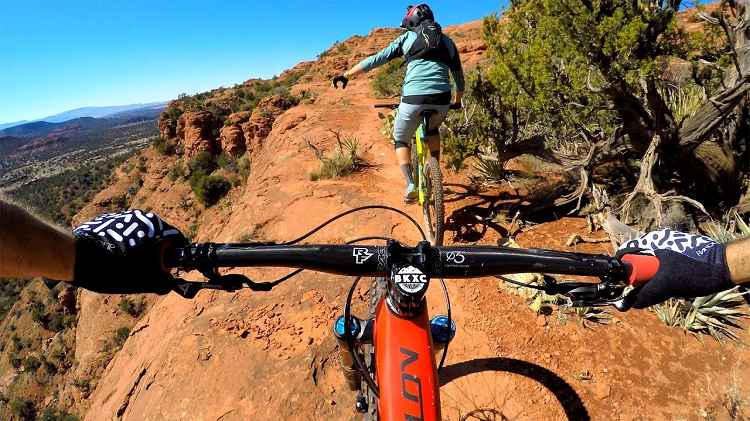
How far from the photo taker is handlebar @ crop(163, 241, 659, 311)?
4.13 feet

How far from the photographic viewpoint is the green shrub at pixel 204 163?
25405 mm

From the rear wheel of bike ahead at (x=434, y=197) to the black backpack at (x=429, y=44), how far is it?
116cm

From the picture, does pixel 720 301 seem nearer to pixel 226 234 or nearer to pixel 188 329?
pixel 188 329

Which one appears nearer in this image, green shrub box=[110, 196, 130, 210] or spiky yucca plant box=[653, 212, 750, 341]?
spiky yucca plant box=[653, 212, 750, 341]

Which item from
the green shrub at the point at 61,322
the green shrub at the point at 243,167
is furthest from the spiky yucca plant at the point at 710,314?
the green shrub at the point at 61,322

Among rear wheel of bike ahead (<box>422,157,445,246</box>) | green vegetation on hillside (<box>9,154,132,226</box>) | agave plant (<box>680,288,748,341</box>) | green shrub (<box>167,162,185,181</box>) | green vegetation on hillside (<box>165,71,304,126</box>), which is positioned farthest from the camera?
green vegetation on hillside (<box>9,154,132,226</box>)

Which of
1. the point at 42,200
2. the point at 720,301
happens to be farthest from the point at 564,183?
the point at 42,200

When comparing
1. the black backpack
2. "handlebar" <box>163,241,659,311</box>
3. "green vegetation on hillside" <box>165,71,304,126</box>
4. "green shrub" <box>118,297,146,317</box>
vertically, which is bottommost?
"green shrub" <box>118,297,146,317</box>

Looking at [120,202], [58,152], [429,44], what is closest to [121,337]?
[429,44]

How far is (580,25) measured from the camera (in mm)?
4402

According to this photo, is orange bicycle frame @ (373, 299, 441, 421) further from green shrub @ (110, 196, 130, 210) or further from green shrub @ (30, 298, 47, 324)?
green shrub @ (110, 196, 130, 210)

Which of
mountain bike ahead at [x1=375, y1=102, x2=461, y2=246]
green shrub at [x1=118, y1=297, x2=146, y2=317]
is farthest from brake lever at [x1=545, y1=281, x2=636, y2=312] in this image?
green shrub at [x1=118, y1=297, x2=146, y2=317]

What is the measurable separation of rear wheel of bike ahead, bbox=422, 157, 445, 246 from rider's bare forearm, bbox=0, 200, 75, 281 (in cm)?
340

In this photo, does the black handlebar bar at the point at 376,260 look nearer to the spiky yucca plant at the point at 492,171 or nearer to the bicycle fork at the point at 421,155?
the bicycle fork at the point at 421,155
